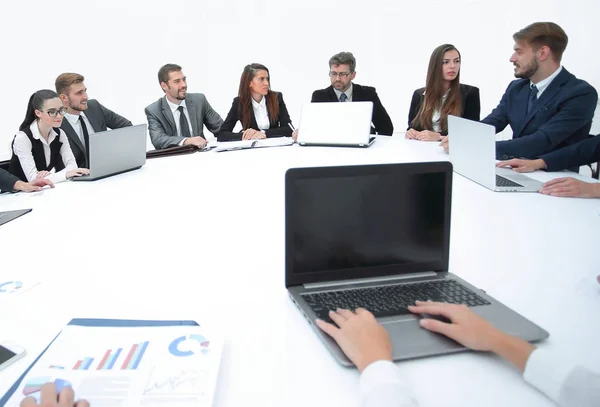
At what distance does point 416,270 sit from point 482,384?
1.20ft

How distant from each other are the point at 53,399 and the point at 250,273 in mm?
612

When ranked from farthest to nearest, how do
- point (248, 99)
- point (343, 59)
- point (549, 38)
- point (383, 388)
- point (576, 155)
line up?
point (248, 99) < point (343, 59) < point (549, 38) < point (576, 155) < point (383, 388)

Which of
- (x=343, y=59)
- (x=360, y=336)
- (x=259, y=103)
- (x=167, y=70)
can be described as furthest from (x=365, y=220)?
(x=167, y=70)

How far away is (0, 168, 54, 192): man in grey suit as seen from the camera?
7.42 ft

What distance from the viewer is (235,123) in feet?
13.1

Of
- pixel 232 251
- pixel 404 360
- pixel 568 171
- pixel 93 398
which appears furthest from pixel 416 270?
pixel 568 171

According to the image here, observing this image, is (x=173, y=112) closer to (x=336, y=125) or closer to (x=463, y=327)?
(x=336, y=125)

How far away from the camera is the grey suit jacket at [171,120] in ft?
12.4

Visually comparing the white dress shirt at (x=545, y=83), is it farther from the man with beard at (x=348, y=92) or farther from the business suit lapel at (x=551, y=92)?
the man with beard at (x=348, y=92)

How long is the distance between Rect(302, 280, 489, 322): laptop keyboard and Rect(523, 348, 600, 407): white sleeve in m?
0.23

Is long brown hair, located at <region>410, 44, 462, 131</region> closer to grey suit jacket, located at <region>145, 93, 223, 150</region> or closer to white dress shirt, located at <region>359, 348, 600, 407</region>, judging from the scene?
grey suit jacket, located at <region>145, 93, 223, 150</region>

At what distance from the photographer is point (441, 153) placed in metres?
2.74

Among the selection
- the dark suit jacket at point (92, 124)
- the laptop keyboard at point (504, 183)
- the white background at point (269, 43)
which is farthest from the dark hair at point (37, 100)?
the laptop keyboard at point (504, 183)

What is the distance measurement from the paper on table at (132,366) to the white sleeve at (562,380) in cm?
53
